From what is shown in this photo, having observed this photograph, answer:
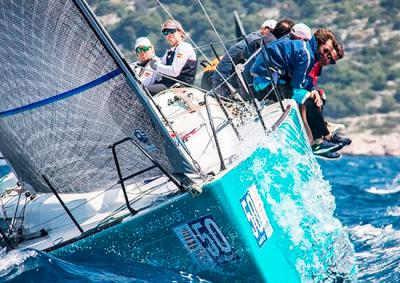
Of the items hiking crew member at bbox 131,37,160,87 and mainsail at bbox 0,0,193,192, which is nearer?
mainsail at bbox 0,0,193,192

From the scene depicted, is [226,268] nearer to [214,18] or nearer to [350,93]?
[214,18]

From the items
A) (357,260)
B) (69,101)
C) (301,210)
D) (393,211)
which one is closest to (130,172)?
(69,101)

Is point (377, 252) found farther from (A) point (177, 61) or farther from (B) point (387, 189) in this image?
(B) point (387, 189)

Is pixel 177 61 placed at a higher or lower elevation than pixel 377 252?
higher

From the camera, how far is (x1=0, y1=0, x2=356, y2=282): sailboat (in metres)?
6.13

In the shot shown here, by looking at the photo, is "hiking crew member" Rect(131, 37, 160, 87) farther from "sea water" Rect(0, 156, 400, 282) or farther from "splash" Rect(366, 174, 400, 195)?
"splash" Rect(366, 174, 400, 195)

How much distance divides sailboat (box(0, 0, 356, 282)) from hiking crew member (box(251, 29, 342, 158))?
550 mm

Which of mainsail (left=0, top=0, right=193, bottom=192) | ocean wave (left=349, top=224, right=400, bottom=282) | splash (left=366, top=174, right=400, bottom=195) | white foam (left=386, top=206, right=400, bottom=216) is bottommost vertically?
splash (left=366, top=174, right=400, bottom=195)

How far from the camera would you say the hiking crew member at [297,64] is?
24.8 feet

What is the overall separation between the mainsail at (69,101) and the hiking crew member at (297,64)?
1.47 m

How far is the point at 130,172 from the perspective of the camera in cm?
648

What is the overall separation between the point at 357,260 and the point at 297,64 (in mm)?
1667

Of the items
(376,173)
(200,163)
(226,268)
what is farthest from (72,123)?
(376,173)

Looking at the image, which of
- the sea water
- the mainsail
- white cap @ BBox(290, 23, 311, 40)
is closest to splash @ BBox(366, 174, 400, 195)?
the sea water
